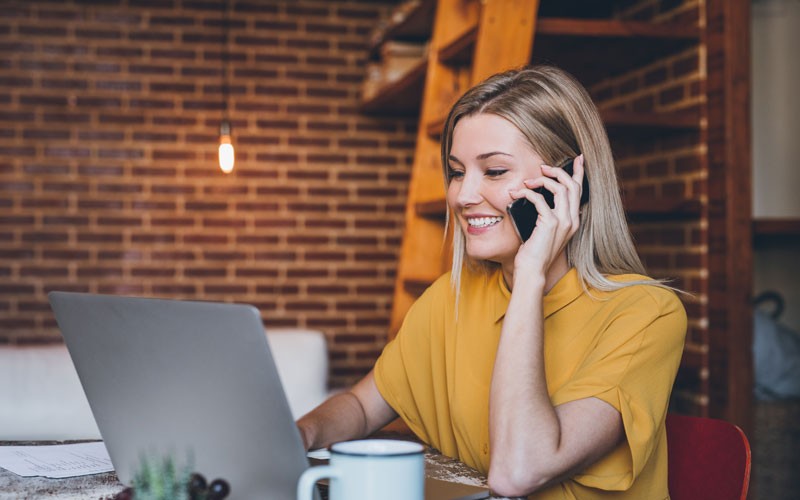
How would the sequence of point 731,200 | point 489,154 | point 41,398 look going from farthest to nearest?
point 41,398, point 731,200, point 489,154

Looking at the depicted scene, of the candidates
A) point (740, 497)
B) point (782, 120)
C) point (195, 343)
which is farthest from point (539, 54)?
point (195, 343)

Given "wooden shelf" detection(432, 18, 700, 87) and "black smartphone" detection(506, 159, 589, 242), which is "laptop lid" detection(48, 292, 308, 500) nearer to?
"black smartphone" detection(506, 159, 589, 242)

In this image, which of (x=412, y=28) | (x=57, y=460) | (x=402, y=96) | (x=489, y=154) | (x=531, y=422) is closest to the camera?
(x=531, y=422)

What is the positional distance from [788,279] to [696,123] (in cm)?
83

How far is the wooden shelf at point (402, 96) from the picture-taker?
343 centimetres

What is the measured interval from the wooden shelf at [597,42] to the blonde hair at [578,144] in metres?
0.93

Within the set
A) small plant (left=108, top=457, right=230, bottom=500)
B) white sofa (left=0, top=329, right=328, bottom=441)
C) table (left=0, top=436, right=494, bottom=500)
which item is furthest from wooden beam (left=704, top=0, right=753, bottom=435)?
small plant (left=108, top=457, right=230, bottom=500)

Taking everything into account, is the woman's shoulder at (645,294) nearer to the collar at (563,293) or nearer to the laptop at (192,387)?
the collar at (563,293)

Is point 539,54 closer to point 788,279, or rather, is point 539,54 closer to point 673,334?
point 788,279

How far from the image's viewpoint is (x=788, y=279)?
3.12 meters

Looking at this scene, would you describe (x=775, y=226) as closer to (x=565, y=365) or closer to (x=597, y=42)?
(x=597, y=42)

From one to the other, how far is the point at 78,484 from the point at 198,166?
306cm

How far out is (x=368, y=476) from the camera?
2.95 feet

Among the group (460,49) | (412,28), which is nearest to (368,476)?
(460,49)
